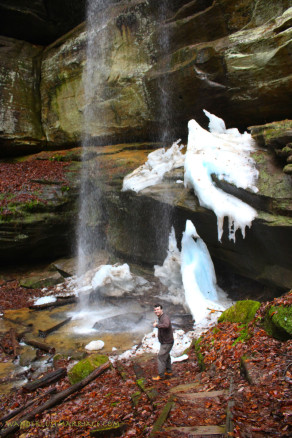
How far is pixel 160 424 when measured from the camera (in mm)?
3498

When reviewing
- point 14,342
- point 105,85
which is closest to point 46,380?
point 14,342

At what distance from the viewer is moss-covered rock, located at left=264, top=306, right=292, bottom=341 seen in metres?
4.53

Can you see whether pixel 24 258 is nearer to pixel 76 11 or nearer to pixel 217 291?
pixel 217 291

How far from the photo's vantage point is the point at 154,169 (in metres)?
12.2

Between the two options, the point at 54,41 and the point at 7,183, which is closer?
the point at 7,183

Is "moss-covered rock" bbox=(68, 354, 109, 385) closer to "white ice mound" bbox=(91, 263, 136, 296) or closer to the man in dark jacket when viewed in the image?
the man in dark jacket

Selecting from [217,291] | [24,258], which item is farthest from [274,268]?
[24,258]

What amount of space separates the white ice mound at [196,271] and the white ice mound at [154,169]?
2.81 metres

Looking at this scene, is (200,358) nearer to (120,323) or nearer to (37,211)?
(120,323)

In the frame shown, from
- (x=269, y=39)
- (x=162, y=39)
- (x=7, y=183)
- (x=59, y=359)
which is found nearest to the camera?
(x=59, y=359)

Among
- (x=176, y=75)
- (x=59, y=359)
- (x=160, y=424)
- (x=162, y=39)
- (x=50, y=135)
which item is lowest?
(x=59, y=359)

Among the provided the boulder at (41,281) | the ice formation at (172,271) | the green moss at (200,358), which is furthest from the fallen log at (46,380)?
the boulder at (41,281)

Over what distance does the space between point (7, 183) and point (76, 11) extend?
35.4 feet

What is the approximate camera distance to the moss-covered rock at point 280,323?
14.9ft
